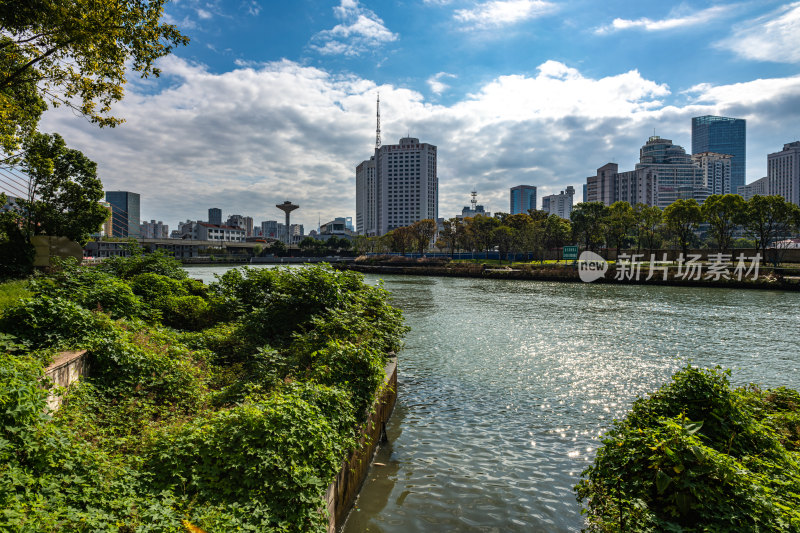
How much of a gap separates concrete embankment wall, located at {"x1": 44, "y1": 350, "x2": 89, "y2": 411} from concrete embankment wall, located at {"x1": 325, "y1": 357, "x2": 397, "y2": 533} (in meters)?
3.89

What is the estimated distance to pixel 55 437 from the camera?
4.06 m

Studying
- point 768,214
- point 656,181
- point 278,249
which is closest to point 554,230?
point 768,214

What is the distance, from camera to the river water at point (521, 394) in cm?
620

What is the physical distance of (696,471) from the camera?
12.1 ft

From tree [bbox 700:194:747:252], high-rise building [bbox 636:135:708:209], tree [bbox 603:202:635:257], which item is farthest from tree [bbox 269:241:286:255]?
high-rise building [bbox 636:135:708:209]

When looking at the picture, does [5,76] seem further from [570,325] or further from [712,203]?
[712,203]

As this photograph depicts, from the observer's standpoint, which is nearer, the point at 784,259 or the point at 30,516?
the point at 30,516

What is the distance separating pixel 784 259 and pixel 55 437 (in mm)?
77179

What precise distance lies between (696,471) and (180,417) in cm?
625

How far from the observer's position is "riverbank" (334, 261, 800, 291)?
42500mm

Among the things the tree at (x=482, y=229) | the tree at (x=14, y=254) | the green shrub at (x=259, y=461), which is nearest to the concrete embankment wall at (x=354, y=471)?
the green shrub at (x=259, y=461)

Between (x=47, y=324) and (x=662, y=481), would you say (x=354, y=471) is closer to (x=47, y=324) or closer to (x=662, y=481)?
(x=662, y=481)

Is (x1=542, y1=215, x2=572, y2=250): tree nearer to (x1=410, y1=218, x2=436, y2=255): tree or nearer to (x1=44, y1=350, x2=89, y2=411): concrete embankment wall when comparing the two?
(x1=410, y1=218, x2=436, y2=255): tree

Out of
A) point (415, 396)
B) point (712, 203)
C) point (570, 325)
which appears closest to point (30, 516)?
point (415, 396)
